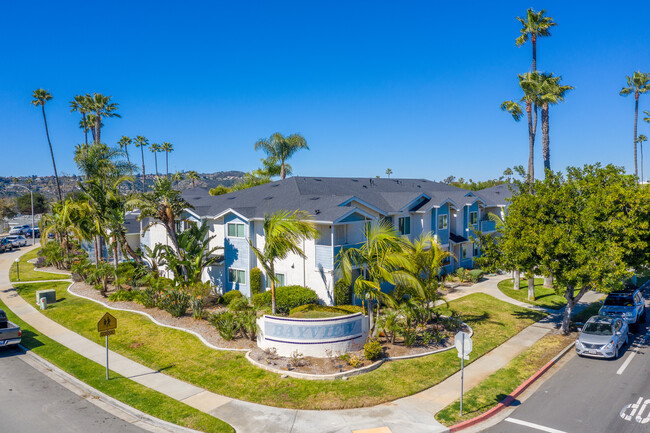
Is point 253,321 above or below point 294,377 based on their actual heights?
above

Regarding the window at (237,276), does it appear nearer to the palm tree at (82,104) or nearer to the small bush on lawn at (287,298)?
the small bush on lawn at (287,298)

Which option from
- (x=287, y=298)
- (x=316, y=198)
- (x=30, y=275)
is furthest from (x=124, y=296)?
(x=30, y=275)

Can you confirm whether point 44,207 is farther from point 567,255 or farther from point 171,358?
point 567,255

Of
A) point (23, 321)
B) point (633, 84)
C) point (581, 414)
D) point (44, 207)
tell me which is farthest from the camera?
point (44, 207)

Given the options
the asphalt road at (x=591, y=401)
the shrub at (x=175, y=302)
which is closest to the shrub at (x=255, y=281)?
the shrub at (x=175, y=302)

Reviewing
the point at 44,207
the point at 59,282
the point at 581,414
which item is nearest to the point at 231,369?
the point at 581,414

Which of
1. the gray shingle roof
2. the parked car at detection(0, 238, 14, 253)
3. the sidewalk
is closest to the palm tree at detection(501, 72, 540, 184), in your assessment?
the gray shingle roof
